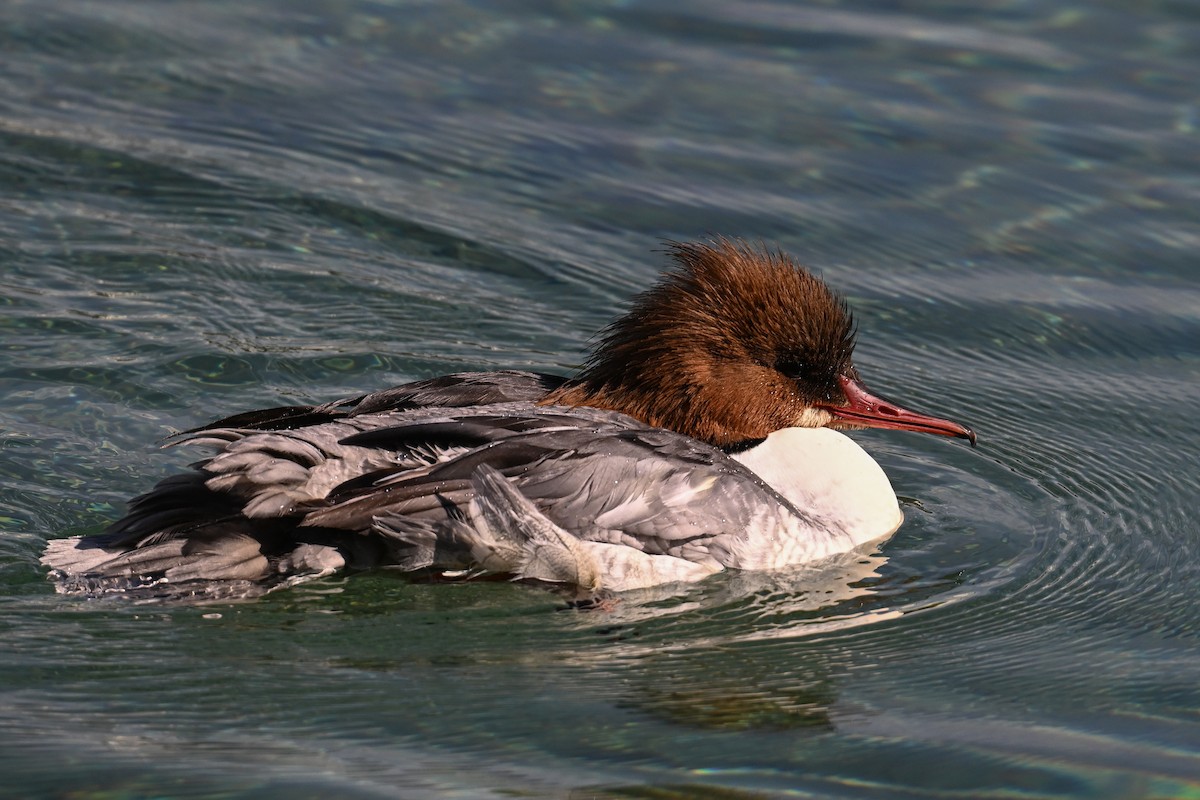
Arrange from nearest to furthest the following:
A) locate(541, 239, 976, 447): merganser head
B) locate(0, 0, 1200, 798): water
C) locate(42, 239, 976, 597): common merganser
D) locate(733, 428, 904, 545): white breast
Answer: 1. locate(0, 0, 1200, 798): water
2. locate(42, 239, 976, 597): common merganser
3. locate(541, 239, 976, 447): merganser head
4. locate(733, 428, 904, 545): white breast

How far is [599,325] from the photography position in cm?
897

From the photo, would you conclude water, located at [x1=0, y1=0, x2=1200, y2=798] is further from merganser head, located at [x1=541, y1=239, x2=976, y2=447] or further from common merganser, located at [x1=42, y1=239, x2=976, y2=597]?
merganser head, located at [x1=541, y1=239, x2=976, y2=447]

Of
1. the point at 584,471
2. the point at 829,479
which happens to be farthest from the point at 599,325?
the point at 584,471

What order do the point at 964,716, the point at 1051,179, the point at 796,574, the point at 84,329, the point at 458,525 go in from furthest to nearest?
the point at 1051,179
the point at 84,329
the point at 796,574
the point at 458,525
the point at 964,716

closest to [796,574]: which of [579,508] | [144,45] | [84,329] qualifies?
[579,508]

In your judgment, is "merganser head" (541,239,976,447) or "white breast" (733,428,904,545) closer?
"merganser head" (541,239,976,447)

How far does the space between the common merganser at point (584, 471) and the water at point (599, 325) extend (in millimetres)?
157

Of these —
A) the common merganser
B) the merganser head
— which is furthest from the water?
the merganser head

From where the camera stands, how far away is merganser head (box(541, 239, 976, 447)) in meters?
6.85

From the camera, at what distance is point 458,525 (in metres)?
6.20

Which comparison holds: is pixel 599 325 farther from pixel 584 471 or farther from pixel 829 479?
pixel 584 471

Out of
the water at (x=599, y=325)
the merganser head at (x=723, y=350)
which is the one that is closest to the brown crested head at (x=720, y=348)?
the merganser head at (x=723, y=350)

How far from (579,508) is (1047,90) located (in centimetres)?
634

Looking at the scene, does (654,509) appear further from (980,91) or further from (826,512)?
(980,91)
